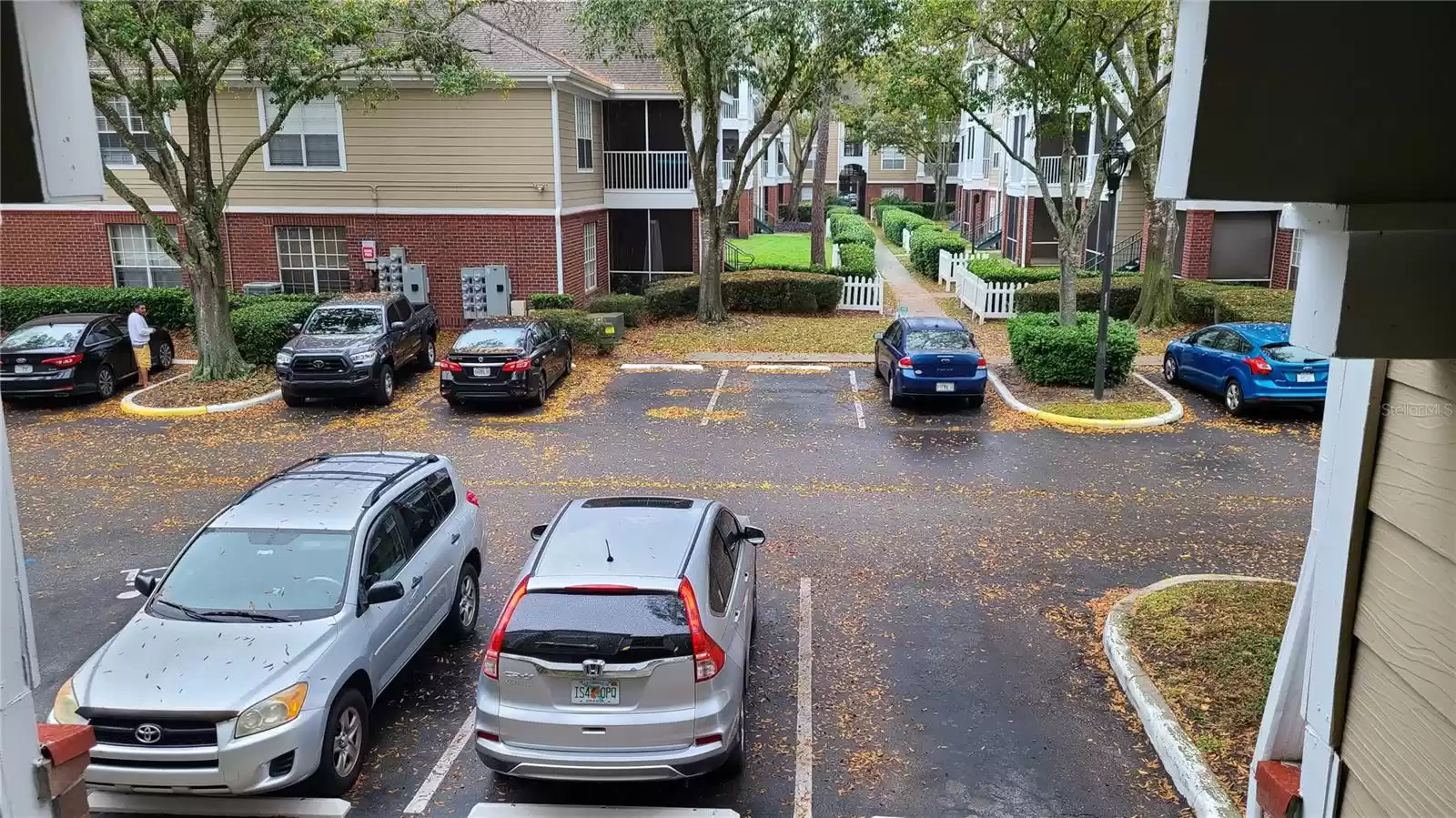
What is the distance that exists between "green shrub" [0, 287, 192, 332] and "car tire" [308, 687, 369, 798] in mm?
19813

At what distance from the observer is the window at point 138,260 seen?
25.3 meters

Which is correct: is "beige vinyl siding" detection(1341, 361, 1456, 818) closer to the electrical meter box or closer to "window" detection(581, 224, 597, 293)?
the electrical meter box

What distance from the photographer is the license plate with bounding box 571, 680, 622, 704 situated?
6090 mm

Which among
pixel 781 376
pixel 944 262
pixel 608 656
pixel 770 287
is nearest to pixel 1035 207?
pixel 944 262

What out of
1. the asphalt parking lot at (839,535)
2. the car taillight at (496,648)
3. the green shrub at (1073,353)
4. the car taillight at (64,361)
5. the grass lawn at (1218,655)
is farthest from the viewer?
the green shrub at (1073,353)

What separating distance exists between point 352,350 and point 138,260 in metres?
11.9

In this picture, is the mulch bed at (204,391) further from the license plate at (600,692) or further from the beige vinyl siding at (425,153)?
the license plate at (600,692)

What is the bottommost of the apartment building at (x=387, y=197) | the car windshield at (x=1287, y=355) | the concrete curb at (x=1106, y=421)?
the concrete curb at (x=1106, y=421)

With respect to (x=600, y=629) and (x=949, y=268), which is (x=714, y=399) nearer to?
(x=600, y=629)

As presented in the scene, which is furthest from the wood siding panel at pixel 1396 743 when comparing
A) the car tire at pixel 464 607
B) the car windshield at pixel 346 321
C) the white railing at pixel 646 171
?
the white railing at pixel 646 171

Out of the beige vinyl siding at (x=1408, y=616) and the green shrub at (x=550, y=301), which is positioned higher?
the beige vinyl siding at (x=1408, y=616)

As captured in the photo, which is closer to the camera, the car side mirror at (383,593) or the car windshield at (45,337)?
the car side mirror at (383,593)

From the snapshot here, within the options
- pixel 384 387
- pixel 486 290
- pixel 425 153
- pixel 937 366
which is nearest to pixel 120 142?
pixel 425 153

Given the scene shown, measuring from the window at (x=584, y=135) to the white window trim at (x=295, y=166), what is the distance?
5.75m
